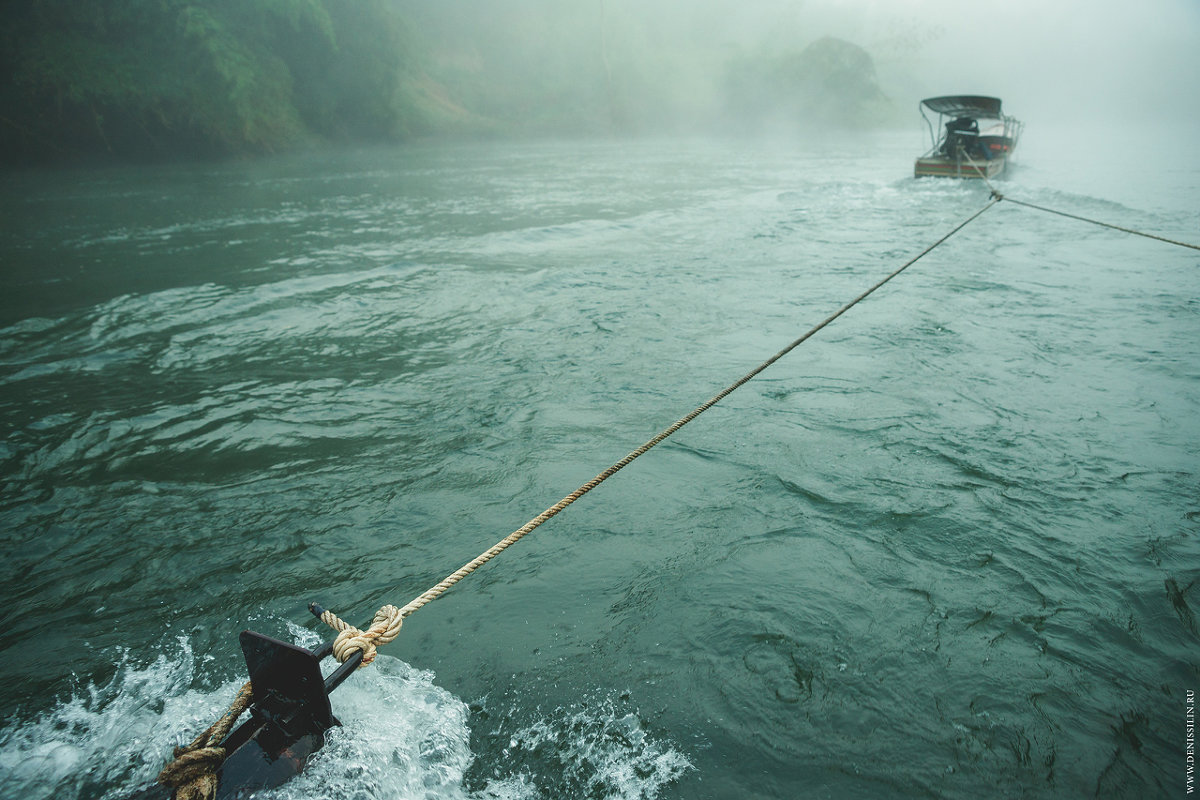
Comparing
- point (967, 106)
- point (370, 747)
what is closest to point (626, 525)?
point (370, 747)

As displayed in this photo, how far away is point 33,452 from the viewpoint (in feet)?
16.5

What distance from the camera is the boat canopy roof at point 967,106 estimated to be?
750 inches

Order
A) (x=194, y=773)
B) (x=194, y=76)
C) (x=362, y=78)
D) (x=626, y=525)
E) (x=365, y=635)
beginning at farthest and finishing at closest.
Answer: (x=362, y=78) → (x=194, y=76) → (x=626, y=525) → (x=365, y=635) → (x=194, y=773)

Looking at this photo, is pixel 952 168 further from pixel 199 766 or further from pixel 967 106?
pixel 199 766

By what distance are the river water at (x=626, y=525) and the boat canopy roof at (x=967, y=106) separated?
452 inches

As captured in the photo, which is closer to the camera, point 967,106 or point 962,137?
point 967,106

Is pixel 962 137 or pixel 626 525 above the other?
pixel 962 137

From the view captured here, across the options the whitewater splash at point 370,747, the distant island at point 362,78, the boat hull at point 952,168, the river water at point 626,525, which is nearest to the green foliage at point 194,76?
the distant island at point 362,78

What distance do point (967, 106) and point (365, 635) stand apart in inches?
938

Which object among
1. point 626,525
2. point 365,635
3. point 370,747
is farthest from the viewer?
point 626,525

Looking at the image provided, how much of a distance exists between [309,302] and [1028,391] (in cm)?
897

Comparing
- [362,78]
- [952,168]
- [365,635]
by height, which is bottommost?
[365,635]

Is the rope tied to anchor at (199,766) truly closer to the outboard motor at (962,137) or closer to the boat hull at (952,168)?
the boat hull at (952,168)

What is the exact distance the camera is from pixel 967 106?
19.6 m
